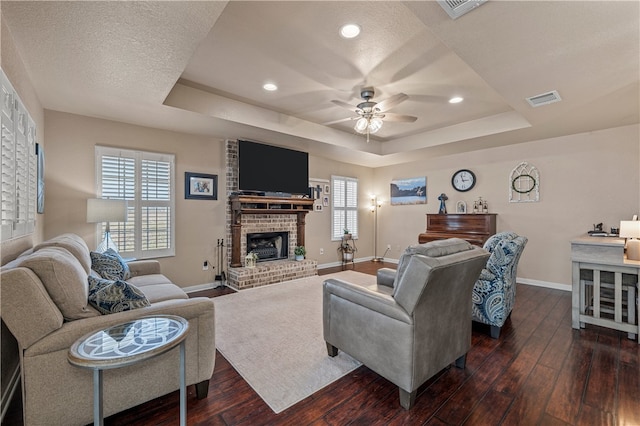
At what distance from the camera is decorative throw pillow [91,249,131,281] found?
105 inches

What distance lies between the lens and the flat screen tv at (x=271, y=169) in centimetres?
496

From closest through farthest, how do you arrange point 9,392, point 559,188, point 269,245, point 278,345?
point 9,392 → point 278,345 → point 559,188 → point 269,245

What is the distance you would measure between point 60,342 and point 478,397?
2.66 metres

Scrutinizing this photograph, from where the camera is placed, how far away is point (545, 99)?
3201 millimetres

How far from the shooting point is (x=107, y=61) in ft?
7.92

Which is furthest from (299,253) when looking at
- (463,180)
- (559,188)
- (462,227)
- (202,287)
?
(559,188)

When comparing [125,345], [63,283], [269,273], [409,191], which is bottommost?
[269,273]

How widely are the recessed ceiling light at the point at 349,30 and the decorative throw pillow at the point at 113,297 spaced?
8.82 ft

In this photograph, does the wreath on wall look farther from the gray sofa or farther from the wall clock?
the gray sofa

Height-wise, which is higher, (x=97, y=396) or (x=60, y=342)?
(x=60, y=342)

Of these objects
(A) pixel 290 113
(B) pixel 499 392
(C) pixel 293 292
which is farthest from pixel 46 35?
(B) pixel 499 392

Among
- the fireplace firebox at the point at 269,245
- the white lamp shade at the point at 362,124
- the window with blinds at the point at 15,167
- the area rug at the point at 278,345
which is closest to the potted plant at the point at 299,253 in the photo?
the fireplace firebox at the point at 269,245

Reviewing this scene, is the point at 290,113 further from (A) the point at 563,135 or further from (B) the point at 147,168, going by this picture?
(A) the point at 563,135

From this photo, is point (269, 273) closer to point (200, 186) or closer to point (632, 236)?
point (200, 186)
